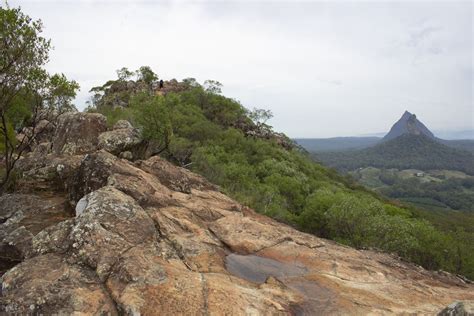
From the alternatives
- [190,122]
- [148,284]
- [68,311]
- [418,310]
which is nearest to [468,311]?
[418,310]

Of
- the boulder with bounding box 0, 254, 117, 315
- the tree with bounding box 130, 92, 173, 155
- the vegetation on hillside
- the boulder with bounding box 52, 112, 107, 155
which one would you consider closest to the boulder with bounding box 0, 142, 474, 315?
the boulder with bounding box 0, 254, 117, 315

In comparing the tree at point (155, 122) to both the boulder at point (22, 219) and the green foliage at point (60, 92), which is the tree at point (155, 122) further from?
the boulder at point (22, 219)

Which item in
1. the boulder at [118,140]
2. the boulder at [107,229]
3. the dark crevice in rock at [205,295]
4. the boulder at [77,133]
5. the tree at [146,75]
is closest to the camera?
the dark crevice in rock at [205,295]

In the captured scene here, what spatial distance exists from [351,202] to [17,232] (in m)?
42.3

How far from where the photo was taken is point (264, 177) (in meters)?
74.8

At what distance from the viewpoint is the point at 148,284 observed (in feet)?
35.5

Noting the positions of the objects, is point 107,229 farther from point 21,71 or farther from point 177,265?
point 21,71

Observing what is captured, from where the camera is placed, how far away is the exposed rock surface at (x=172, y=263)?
1042 cm

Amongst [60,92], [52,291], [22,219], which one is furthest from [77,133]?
[52,291]

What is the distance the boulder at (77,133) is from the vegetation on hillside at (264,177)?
29.0 feet

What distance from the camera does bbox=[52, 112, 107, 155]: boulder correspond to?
90.8ft

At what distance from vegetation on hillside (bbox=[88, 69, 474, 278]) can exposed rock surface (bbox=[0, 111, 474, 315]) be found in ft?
68.9

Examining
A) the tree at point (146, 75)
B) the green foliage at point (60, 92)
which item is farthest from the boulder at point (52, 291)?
the tree at point (146, 75)

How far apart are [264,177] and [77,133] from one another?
50.6 meters
